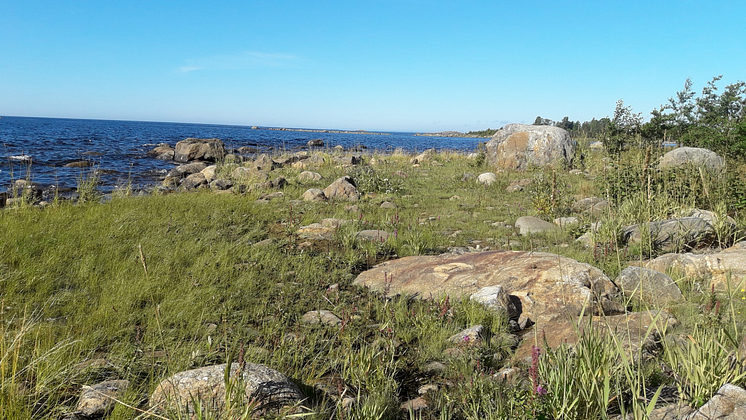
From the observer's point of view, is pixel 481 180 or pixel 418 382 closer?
pixel 418 382

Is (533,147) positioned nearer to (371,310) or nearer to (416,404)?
(371,310)

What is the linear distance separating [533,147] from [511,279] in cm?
1293

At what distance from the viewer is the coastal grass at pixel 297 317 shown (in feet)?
7.50

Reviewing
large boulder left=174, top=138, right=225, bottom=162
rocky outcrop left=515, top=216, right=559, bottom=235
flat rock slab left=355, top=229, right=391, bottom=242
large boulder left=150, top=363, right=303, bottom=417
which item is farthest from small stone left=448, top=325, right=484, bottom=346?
large boulder left=174, top=138, right=225, bottom=162

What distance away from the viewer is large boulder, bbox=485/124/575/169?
52.3ft

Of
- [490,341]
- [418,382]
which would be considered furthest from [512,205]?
[418,382]

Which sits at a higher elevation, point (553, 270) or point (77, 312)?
point (553, 270)

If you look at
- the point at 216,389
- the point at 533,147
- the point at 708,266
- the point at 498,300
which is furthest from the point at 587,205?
the point at 216,389

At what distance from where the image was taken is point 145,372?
2.93 metres

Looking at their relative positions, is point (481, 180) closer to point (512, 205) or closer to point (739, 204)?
point (512, 205)

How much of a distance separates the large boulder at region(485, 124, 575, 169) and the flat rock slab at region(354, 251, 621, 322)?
11642mm

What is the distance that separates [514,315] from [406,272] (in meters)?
1.48

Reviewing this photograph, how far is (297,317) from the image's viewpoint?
4.09 m

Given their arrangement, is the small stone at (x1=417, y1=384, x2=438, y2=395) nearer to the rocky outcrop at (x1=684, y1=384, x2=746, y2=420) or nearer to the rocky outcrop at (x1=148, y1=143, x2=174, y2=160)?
the rocky outcrop at (x1=684, y1=384, x2=746, y2=420)
